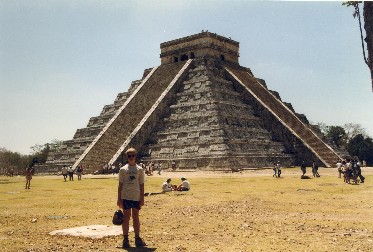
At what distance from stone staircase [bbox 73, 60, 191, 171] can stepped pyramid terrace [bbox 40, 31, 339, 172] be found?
10cm

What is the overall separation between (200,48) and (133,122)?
13937 mm

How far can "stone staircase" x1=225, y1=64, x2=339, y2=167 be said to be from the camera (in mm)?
37650

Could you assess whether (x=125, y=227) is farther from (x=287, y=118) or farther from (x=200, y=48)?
(x=200, y=48)

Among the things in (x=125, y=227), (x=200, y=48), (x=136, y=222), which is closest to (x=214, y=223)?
(x=136, y=222)

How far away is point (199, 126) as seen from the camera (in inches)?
1479

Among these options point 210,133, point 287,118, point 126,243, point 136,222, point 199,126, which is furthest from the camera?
point 287,118

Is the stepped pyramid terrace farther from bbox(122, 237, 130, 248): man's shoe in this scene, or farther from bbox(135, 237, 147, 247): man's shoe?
bbox(122, 237, 130, 248): man's shoe

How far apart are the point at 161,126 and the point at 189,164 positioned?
Result: 788 centimetres

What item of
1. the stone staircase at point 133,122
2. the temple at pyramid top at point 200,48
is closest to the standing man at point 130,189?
the stone staircase at point 133,122

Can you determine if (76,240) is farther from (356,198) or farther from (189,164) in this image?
(189,164)

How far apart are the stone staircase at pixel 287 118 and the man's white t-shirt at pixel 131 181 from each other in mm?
31667

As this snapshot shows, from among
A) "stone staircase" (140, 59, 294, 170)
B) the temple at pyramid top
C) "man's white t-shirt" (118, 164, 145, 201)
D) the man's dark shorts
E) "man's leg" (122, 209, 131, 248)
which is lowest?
"man's leg" (122, 209, 131, 248)

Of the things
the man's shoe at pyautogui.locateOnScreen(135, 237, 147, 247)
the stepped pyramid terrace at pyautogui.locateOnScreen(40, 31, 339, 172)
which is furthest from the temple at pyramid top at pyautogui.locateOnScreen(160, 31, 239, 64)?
the man's shoe at pyautogui.locateOnScreen(135, 237, 147, 247)

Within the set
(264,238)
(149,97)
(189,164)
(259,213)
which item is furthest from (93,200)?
(149,97)
